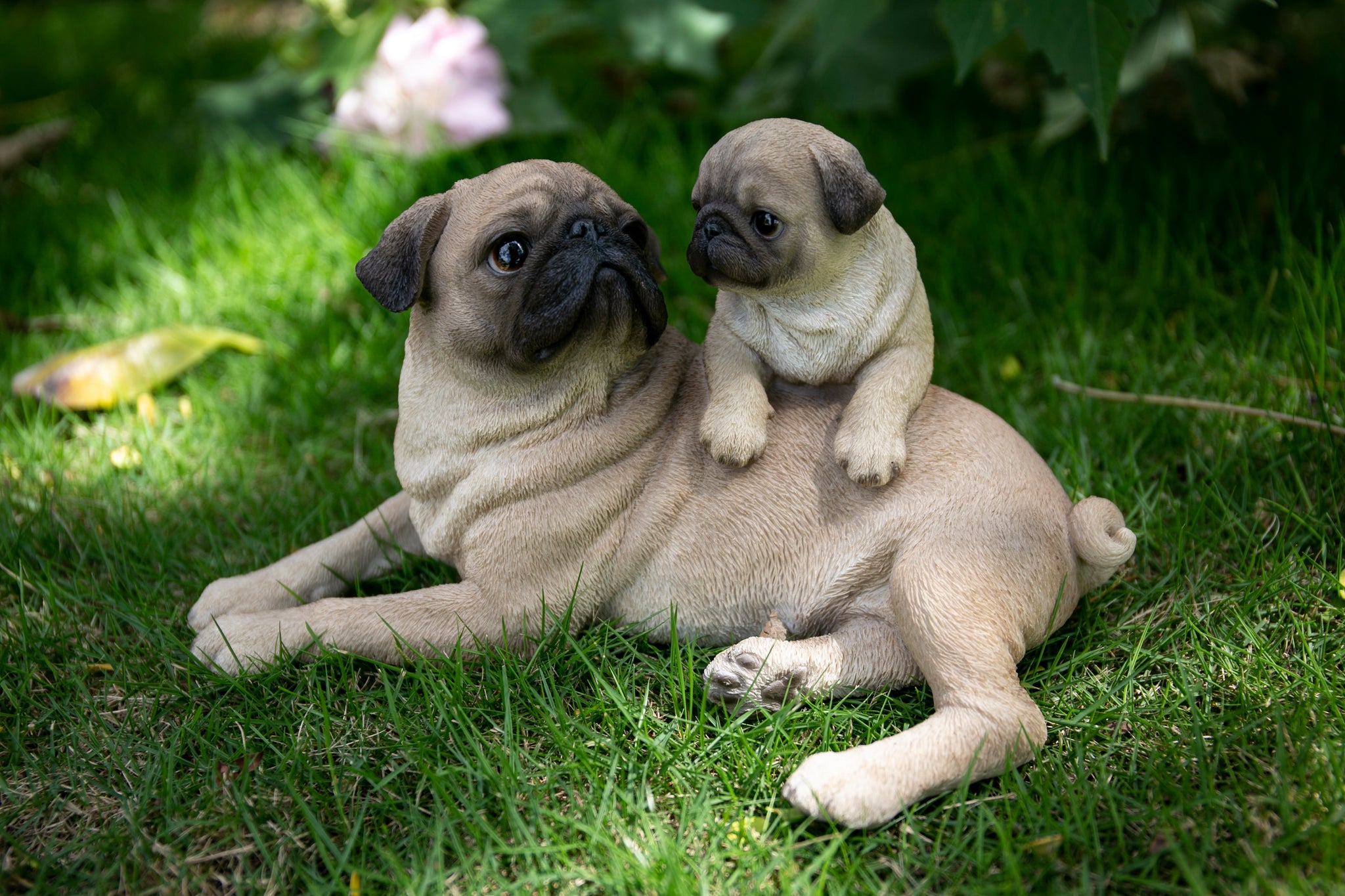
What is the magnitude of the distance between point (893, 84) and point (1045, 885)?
3.62 metres

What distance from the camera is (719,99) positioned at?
5.62 metres

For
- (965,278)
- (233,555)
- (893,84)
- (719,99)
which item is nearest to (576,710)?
(233,555)

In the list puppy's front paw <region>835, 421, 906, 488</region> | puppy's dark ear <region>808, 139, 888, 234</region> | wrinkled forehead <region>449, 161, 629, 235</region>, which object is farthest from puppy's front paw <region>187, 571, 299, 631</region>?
puppy's dark ear <region>808, 139, 888, 234</region>

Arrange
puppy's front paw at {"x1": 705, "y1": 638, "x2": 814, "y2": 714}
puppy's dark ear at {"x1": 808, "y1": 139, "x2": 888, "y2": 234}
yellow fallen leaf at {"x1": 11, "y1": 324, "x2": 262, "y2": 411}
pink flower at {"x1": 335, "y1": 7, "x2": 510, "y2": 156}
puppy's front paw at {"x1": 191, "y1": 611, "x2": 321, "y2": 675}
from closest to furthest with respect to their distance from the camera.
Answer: puppy's dark ear at {"x1": 808, "y1": 139, "x2": 888, "y2": 234}, puppy's front paw at {"x1": 705, "y1": 638, "x2": 814, "y2": 714}, puppy's front paw at {"x1": 191, "y1": 611, "x2": 321, "y2": 675}, yellow fallen leaf at {"x1": 11, "y1": 324, "x2": 262, "y2": 411}, pink flower at {"x1": 335, "y1": 7, "x2": 510, "y2": 156}

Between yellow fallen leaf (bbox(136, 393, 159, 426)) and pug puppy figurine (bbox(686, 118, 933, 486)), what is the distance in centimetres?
242

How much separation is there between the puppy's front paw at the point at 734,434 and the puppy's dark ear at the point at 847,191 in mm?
475

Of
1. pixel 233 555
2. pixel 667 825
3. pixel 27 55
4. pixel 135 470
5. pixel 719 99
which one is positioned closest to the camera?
pixel 667 825

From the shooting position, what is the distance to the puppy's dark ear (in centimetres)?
227

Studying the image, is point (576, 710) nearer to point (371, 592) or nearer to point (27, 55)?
point (371, 592)

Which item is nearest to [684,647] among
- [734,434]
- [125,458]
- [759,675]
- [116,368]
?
[759,675]

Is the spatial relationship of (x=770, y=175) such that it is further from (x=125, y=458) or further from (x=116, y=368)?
(x=116, y=368)

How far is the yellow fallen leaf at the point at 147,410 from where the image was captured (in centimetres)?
393

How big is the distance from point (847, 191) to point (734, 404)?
54 centimetres

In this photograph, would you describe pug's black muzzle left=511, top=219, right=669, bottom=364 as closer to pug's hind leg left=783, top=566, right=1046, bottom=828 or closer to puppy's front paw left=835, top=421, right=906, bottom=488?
puppy's front paw left=835, top=421, right=906, bottom=488
